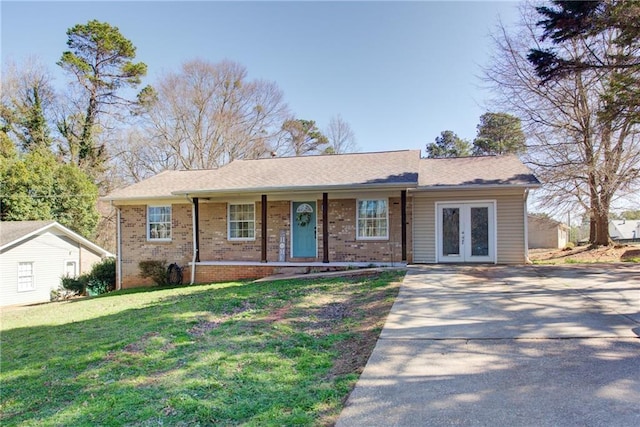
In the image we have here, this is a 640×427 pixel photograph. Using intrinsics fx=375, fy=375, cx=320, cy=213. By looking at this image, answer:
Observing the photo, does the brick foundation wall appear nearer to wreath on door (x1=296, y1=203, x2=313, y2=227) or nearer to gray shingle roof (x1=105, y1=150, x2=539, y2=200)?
wreath on door (x1=296, y1=203, x2=313, y2=227)

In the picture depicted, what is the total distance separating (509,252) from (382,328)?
8.79 m

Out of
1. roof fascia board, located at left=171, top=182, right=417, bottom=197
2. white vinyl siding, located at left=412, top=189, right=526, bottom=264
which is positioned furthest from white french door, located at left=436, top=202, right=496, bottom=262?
roof fascia board, located at left=171, top=182, right=417, bottom=197

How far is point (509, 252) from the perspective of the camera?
40.0 ft

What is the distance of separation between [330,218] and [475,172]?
5.38 metres

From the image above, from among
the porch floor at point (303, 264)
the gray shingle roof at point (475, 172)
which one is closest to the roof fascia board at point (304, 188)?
the gray shingle roof at point (475, 172)

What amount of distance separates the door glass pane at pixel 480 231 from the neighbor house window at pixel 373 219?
2.82 m

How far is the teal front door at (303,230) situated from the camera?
13.1 meters

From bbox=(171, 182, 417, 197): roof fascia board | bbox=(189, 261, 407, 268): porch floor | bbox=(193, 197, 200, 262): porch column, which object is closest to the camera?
bbox=(171, 182, 417, 197): roof fascia board

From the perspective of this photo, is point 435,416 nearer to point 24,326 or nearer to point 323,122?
point 24,326

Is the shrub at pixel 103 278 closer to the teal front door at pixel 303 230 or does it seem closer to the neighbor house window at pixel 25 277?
the neighbor house window at pixel 25 277

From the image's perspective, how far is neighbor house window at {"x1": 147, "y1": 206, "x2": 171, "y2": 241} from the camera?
1424 cm

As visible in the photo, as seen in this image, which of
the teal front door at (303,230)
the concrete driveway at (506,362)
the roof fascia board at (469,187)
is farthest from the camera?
A: the teal front door at (303,230)

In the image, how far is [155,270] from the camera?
13938mm

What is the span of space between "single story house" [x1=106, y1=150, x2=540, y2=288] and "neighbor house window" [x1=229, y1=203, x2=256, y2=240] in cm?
4
